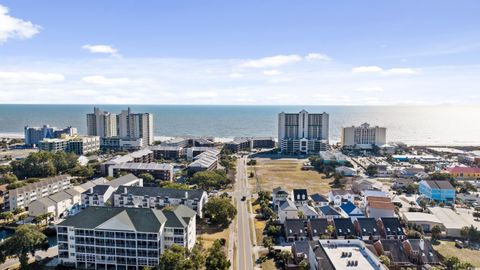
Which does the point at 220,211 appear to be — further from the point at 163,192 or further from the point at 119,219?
the point at 119,219

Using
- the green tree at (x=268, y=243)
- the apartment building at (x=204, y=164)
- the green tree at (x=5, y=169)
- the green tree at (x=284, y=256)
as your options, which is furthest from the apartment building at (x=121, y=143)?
the green tree at (x=284, y=256)

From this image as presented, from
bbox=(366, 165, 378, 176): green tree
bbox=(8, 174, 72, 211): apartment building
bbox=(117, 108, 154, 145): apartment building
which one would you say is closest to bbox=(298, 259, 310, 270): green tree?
bbox=(8, 174, 72, 211): apartment building

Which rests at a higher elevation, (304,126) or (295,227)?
(304,126)

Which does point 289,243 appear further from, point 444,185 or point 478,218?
point 444,185

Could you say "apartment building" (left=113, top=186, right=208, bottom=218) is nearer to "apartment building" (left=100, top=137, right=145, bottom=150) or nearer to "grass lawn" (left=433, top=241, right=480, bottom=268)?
"grass lawn" (left=433, top=241, right=480, bottom=268)

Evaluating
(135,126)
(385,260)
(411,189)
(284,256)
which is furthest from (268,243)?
(135,126)

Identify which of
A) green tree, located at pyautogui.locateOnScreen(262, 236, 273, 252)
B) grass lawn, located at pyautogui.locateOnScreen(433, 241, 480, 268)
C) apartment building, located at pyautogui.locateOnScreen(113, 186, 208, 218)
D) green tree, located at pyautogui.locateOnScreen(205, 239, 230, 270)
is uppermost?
apartment building, located at pyautogui.locateOnScreen(113, 186, 208, 218)
